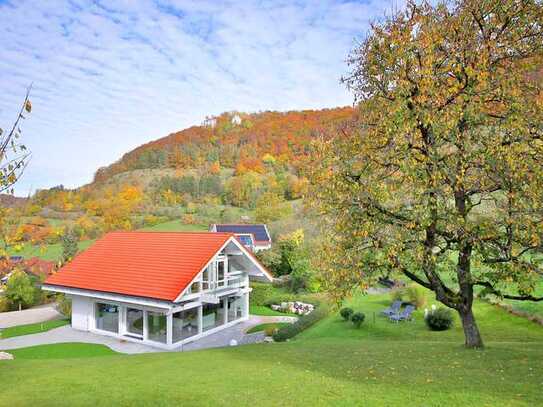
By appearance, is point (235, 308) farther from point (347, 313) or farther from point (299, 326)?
point (347, 313)

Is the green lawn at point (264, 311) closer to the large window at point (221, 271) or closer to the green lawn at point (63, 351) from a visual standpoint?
the large window at point (221, 271)

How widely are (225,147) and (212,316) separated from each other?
2748 inches

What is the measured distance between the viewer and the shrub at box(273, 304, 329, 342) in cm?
1803

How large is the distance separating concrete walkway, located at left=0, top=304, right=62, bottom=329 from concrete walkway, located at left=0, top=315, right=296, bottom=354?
13.1 ft

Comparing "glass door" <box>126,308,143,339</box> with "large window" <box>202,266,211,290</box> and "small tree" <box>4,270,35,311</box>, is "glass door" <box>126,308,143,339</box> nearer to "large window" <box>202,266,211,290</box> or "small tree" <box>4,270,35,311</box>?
"large window" <box>202,266,211,290</box>

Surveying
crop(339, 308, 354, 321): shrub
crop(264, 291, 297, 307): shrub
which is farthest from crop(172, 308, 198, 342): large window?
crop(264, 291, 297, 307): shrub

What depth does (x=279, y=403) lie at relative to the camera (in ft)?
23.1

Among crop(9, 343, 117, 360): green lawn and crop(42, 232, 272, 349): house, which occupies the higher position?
crop(42, 232, 272, 349): house

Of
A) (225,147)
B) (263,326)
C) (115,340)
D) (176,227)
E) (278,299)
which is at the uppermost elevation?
(225,147)

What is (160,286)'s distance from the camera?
17.7 metres

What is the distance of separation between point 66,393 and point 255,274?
583 inches

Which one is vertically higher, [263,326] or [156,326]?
[156,326]

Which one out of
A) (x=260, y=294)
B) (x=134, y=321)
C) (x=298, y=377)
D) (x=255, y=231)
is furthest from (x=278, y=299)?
(x=255, y=231)

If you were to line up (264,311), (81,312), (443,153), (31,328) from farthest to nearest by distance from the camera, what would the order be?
(264,311) < (31,328) < (81,312) < (443,153)
